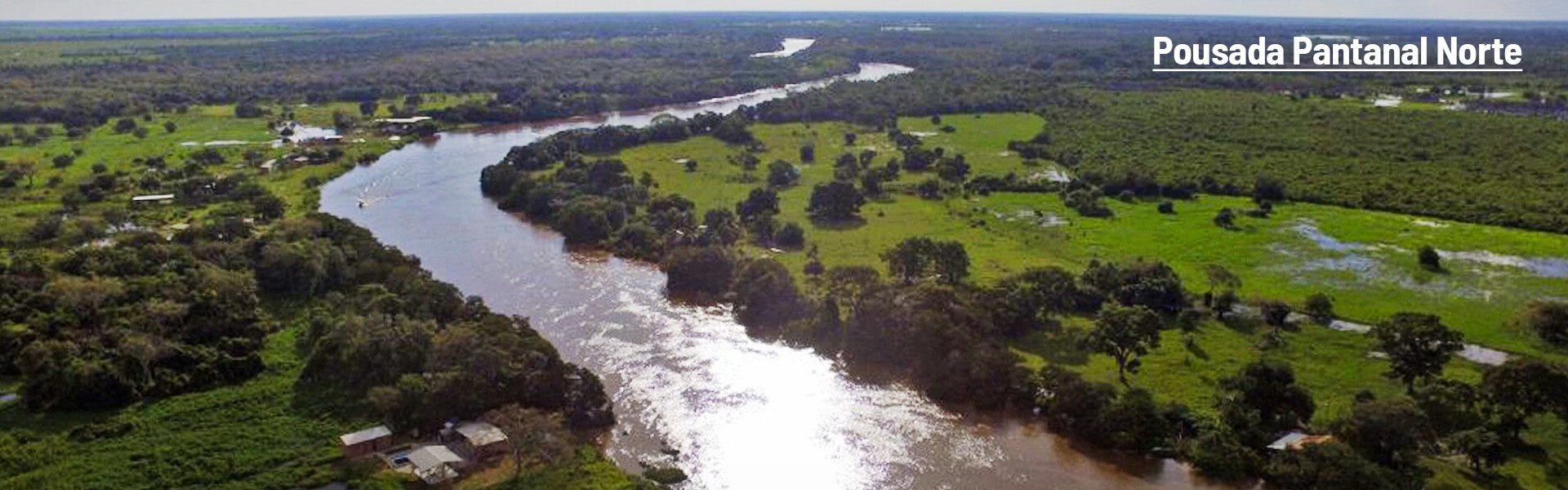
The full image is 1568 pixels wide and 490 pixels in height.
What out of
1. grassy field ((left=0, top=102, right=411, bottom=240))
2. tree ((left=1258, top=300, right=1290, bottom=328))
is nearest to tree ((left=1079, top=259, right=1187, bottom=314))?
tree ((left=1258, top=300, right=1290, bottom=328))

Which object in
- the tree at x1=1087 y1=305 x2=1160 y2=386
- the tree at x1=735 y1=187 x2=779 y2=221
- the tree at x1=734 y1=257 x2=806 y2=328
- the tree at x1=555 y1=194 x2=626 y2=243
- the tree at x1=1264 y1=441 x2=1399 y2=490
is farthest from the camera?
the tree at x1=735 y1=187 x2=779 y2=221

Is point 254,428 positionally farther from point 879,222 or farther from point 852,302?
point 879,222

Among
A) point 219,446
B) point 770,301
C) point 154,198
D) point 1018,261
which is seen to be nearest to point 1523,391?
point 1018,261

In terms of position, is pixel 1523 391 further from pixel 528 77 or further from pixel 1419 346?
pixel 528 77

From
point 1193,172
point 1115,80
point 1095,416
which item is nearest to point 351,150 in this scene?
point 1193,172

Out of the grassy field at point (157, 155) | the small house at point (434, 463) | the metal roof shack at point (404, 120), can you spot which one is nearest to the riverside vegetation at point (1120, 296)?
the small house at point (434, 463)

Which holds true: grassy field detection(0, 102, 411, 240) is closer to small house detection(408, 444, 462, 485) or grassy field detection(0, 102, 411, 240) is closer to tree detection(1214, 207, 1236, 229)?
small house detection(408, 444, 462, 485)

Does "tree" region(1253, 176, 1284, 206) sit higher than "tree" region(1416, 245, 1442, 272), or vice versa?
"tree" region(1253, 176, 1284, 206)
